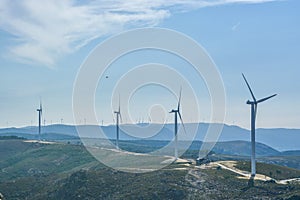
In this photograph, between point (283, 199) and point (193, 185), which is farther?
point (193, 185)

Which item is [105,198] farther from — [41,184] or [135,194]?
[41,184]

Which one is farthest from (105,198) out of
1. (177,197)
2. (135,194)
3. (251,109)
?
(251,109)

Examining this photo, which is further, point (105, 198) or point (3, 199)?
point (3, 199)

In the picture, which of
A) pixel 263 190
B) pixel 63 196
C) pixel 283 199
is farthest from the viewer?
pixel 63 196

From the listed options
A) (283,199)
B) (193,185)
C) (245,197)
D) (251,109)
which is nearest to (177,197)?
(193,185)

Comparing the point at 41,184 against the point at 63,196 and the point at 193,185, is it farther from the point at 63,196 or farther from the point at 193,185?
the point at 193,185

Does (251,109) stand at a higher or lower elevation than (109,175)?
higher

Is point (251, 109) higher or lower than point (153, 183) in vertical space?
higher

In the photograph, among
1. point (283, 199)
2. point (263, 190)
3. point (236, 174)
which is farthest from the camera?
point (236, 174)

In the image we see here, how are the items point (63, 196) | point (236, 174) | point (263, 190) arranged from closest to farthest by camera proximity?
point (263, 190)
point (63, 196)
point (236, 174)
